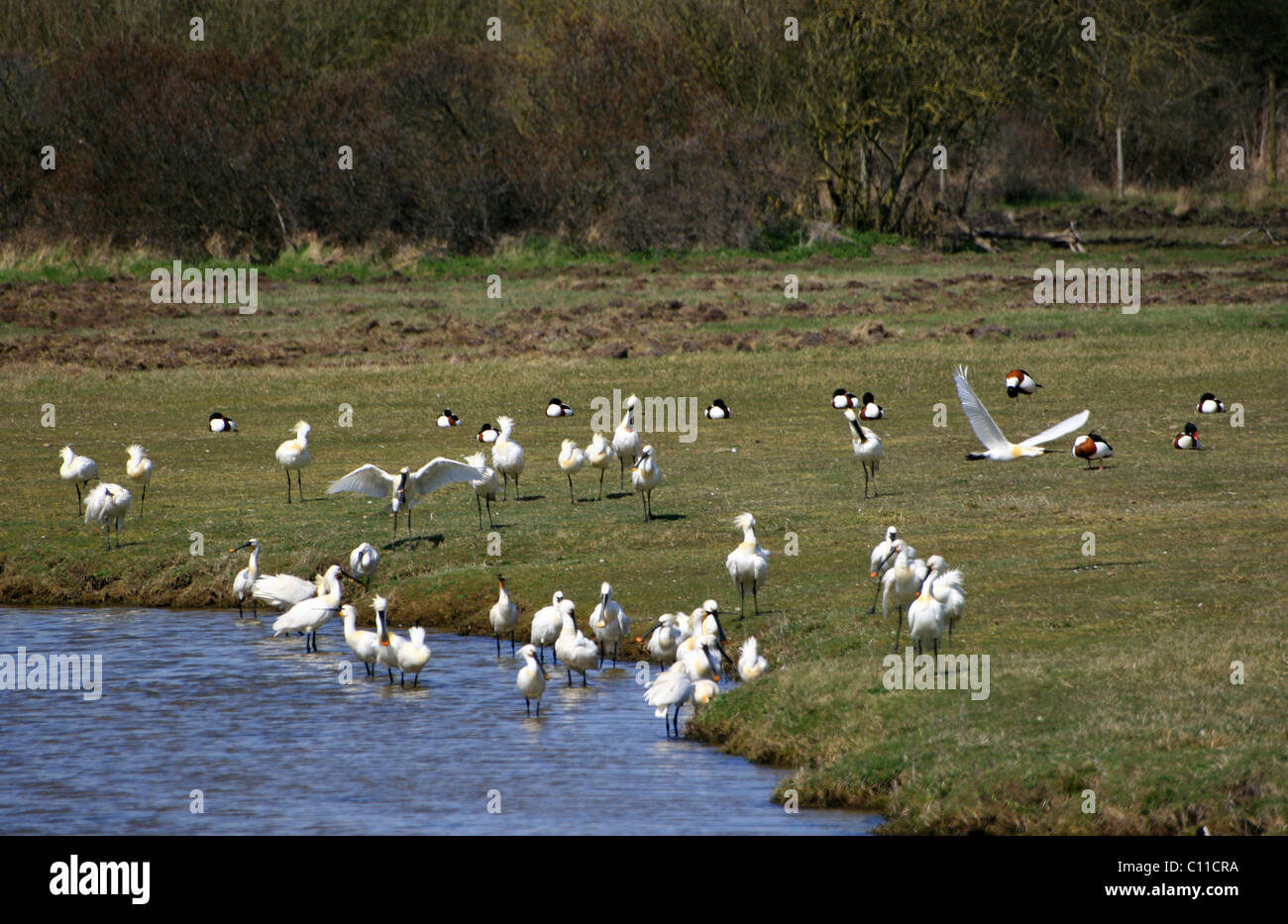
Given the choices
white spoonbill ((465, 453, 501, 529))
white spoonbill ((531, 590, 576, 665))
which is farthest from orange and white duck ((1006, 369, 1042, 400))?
white spoonbill ((531, 590, 576, 665))

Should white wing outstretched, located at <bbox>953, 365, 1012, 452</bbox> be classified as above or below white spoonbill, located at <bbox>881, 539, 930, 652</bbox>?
above

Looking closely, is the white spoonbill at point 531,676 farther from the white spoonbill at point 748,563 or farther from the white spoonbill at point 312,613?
the white spoonbill at point 312,613

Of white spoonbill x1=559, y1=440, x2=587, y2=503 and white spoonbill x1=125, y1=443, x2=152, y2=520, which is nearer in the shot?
white spoonbill x1=125, y1=443, x2=152, y2=520

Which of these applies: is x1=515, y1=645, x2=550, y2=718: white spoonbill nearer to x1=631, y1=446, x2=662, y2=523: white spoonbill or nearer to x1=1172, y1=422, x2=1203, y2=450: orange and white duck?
x1=631, y1=446, x2=662, y2=523: white spoonbill

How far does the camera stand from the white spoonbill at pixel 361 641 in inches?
699

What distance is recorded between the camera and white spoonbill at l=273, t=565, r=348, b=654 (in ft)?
62.2

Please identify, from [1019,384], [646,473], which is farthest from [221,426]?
[1019,384]

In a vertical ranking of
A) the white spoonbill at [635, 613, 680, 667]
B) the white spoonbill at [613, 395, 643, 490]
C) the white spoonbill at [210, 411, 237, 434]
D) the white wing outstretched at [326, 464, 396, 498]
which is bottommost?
the white spoonbill at [635, 613, 680, 667]

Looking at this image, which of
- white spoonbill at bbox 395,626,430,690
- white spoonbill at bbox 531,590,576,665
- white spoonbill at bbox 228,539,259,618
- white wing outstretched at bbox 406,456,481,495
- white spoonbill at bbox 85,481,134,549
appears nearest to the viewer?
white spoonbill at bbox 395,626,430,690

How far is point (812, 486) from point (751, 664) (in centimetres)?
908

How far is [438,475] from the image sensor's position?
72.1 ft

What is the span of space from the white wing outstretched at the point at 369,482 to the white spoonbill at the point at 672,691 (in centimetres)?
751

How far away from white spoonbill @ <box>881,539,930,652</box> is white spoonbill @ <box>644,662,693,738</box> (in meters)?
2.12
